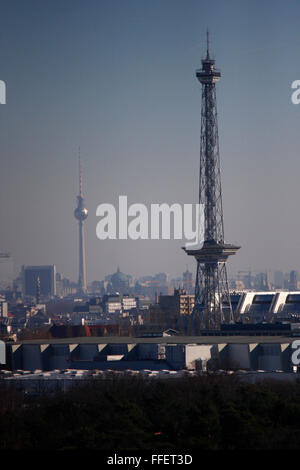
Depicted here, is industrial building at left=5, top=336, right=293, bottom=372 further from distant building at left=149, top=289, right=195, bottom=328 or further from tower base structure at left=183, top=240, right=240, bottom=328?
distant building at left=149, top=289, right=195, bottom=328

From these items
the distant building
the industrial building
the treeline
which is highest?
the distant building

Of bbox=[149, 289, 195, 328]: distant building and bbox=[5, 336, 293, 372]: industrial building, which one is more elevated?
bbox=[149, 289, 195, 328]: distant building

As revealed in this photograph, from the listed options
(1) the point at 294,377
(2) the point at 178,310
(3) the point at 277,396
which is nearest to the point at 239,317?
(2) the point at 178,310

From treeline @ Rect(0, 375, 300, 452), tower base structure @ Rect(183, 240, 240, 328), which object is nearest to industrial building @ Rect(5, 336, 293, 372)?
treeline @ Rect(0, 375, 300, 452)

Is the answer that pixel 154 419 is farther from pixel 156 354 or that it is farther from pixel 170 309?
pixel 170 309

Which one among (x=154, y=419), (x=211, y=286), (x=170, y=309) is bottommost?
(x=154, y=419)

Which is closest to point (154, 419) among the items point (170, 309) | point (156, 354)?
point (156, 354)

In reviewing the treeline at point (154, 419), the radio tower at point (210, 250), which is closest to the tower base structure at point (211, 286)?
the radio tower at point (210, 250)
